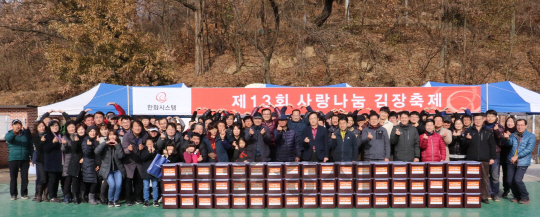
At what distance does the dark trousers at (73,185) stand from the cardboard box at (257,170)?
338 cm

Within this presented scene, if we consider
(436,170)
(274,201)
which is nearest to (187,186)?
(274,201)

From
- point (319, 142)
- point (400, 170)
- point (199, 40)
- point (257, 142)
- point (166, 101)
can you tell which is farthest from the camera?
point (199, 40)

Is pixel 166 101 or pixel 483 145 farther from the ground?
pixel 166 101

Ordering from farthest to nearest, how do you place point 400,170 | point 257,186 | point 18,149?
point 18,149 → point 257,186 → point 400,170

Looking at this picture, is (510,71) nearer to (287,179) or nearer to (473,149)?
(473,149)

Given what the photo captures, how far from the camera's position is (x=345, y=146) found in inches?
286

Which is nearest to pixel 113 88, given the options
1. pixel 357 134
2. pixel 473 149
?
pixel 357 134

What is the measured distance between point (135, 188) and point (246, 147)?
7.45 feet

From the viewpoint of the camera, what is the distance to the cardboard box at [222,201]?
6.95 m

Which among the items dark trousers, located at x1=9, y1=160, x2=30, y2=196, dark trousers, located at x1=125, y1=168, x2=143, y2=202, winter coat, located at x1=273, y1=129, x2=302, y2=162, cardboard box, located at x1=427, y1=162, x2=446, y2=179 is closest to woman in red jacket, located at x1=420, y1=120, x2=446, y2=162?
cardboard box, located at x1=427, y1=162, x2=446, y2=179

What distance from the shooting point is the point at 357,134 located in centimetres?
734

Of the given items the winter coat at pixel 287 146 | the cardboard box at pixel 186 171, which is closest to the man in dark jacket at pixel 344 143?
the winter coat at pixel 287 146

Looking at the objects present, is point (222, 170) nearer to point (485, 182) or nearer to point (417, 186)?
point (417, 186)

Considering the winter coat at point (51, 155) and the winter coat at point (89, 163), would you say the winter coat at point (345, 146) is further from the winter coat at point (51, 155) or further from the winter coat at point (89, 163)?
the winter coat at point (51, 155)
